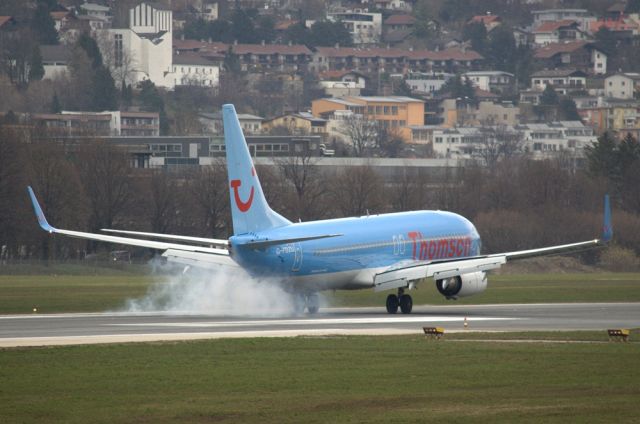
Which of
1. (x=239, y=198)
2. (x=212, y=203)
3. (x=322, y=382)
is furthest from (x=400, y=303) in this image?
(x=212, y=203)

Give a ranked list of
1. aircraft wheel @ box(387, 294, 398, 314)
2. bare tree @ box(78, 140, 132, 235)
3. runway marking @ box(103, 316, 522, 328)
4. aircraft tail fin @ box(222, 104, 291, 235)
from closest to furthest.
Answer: runway marking @ box(103, 316, 522, 328) → aircraft tail fin @ box(222, 104, 291, 235) → aircraft wheel @ box(387, 294, 398, 314) → bare tree @ box(78, 140, 132, 235)

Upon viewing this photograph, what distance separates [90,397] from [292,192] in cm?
→ 10081

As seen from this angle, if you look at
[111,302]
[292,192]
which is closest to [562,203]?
[292,192]

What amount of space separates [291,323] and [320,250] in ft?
15.9

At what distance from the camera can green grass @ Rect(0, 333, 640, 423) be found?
33.7m

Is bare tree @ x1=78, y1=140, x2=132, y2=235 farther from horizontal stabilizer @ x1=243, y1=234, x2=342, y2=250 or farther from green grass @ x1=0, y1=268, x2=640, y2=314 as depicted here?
horizontal stabilizer @ x1=243, y1=234, x2=342, y2=250

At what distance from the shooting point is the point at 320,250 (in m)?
59.9

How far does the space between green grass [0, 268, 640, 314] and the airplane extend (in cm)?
607

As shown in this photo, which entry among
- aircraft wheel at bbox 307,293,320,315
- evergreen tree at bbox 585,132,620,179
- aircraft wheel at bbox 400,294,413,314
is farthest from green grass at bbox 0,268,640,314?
evergreen tree at bbox 585,132,620,179

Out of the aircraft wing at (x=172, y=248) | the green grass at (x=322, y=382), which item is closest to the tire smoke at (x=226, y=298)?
the aircraft wing at (x=172, y=248)

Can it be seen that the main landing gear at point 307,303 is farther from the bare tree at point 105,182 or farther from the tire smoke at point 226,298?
the bare tree at point 105,182

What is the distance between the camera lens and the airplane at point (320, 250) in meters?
58.4

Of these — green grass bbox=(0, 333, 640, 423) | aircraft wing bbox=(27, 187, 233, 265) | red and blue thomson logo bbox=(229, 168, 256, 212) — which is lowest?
green grass bbox=(0, 333, 640, 423)

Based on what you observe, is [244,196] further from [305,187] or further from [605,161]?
[605,161]
